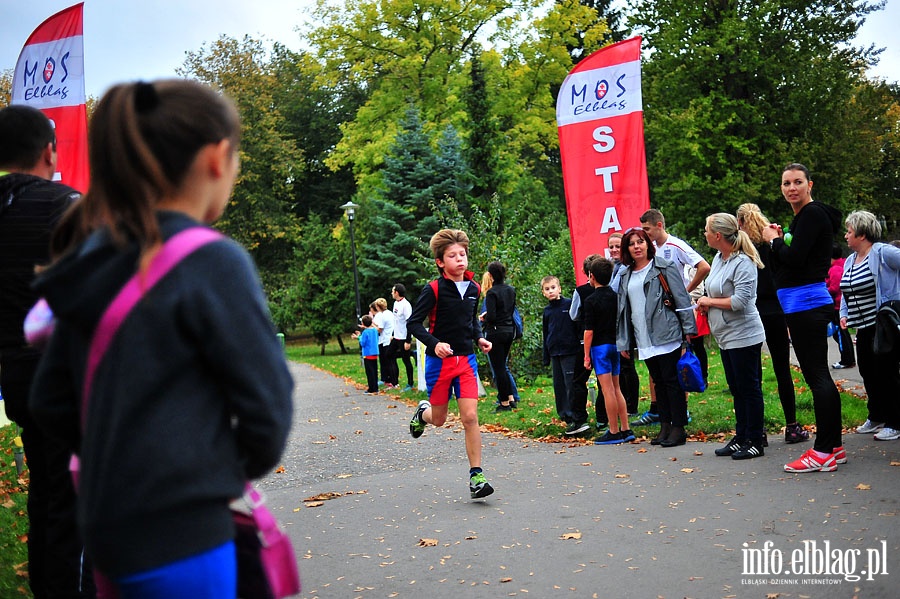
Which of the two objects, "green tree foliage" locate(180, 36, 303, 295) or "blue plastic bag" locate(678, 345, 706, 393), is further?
"green tree foliage" locate(180, 36, 303, 295)

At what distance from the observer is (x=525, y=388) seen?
1769 cm

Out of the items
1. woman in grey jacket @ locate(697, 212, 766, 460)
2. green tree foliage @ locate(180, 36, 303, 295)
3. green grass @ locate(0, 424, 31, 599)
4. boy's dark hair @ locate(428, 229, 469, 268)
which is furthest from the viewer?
green tree foliage @ locate(180, 36, 303, 295)

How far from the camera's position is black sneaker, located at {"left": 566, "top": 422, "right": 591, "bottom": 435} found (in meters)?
10.9

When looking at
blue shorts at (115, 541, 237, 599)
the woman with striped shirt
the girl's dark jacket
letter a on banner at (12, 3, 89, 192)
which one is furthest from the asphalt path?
letter a on banner at (12, 3, 89, 192)

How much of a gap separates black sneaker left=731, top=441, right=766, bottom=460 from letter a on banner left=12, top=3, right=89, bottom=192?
8447mm

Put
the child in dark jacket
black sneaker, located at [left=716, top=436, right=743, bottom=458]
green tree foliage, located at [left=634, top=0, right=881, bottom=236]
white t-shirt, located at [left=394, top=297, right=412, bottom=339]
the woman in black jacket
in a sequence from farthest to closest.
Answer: green tree foliage, located at [left=634, top=0, right=881, bottom=236] < white t-shirt, located at [left=394, top=297, right=412, bottom=339] < the woman in black jacket < the child in dark jacket < black sneaker, located at [left=716, top=436, right=743, bottom=458]

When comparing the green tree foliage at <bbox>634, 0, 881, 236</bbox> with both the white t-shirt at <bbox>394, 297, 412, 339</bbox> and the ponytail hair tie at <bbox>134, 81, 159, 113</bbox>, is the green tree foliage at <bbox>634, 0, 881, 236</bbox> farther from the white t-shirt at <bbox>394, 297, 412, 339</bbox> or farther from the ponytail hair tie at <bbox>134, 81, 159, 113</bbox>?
the ponytail hair tie at <bbox>134, 81, 159, 113</bbox>

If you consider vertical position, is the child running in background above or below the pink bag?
below

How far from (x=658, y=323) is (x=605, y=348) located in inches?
36.3

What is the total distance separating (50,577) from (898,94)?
186ft

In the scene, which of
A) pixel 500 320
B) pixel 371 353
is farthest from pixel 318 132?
pixel 500 320

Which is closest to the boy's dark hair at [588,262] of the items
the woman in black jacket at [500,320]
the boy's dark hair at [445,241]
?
the woman in black jacket at [500,320]

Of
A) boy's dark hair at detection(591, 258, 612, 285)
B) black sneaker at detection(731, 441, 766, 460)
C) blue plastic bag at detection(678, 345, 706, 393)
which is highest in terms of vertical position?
boy's dark hair at detection(591, 258, 612, 285)

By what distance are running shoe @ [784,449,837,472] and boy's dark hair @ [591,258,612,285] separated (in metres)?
3.67
